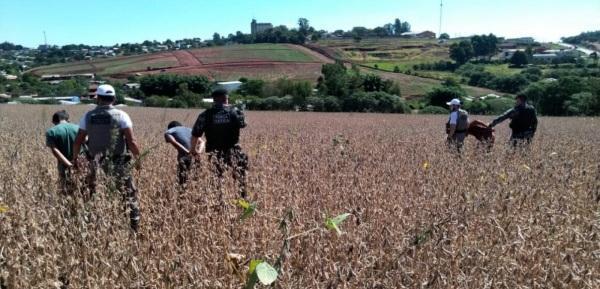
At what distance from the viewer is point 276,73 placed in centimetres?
7362

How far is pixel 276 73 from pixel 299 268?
234ft

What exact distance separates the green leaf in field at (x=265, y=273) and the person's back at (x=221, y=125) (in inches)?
154

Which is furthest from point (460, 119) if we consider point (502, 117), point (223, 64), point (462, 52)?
point (462, 52)

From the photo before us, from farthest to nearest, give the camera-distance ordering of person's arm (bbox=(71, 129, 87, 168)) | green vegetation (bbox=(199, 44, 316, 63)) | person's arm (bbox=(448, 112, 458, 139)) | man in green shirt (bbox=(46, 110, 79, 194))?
green vegetation (bbox=(199, 44, 316, 63)), person's arm (bbox=(448, 112, 458, 139)), man in green shirt (bbox=(46, 110, 79, 194)), person's arm (bbox=(71, 129, 87, 168))

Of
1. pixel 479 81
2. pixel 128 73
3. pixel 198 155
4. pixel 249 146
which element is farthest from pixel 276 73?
pixel 198 155

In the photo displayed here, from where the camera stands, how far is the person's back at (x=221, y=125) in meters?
5.88

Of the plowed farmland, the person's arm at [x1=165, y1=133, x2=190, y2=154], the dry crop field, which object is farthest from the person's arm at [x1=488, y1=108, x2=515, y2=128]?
the plowed farmland

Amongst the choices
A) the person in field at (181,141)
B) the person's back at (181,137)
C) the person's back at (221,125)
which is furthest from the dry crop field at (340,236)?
the person's back at (181,137)

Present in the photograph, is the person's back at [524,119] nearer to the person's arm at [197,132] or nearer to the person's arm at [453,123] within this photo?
the person's arm at [453,123]

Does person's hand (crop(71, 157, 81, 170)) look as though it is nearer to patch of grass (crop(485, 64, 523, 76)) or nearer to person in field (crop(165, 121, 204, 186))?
person in field (crop(165, 121, 204, 186))

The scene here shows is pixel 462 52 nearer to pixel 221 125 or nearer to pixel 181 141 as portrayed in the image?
pixel 181 141

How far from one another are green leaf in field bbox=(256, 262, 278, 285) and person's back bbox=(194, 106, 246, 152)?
12.8 ft

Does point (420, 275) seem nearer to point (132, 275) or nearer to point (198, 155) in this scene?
point (132, 275)

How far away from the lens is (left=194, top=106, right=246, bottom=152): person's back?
232 inches
